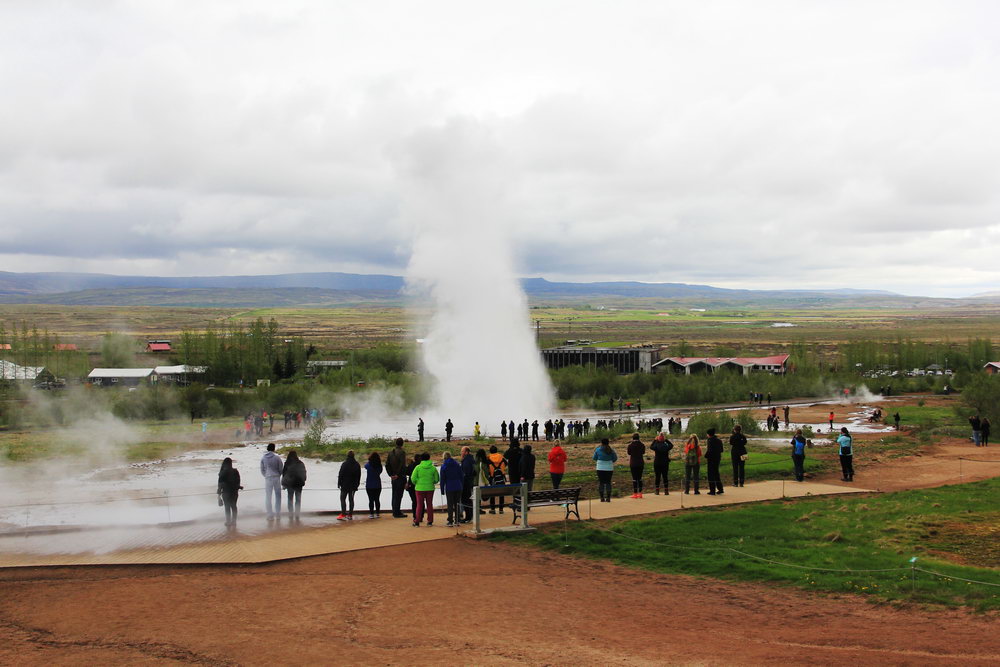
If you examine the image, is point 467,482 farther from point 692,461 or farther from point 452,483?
point 692,461

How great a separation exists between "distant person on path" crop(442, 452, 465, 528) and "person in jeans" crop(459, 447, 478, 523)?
0.29 metres

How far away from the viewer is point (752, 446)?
101 ft

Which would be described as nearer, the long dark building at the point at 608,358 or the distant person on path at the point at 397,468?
the distant person on path at the point at 397,468

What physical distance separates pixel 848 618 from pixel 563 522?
578 centimetres

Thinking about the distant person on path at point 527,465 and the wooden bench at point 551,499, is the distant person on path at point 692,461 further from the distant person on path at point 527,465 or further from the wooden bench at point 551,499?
the distant person on path at point 527,465

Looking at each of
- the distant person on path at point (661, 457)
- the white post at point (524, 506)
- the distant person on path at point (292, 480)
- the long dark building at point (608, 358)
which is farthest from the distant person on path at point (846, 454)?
the long dark building at point (608, 358)

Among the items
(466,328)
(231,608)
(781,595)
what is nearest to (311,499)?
(231,608)

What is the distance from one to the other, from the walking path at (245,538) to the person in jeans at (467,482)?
337 mm

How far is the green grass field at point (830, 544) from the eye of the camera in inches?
423

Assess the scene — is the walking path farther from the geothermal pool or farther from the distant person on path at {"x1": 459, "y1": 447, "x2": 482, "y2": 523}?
the distant person on path at {"x1": 459, "y1": 447, "x2": 482, "y2": 523}

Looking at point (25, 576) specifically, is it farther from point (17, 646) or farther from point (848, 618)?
point (848, 618)

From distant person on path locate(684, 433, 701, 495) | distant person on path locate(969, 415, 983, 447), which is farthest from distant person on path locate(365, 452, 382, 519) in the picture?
distant person on path locate(969, 415, 983, 447)

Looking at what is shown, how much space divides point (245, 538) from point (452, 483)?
10.9 feet

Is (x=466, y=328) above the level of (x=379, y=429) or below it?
above
